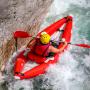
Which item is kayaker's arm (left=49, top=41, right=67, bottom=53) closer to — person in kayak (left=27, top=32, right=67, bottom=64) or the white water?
person in kayak (left=27, top=32, right=67, bottom=64)

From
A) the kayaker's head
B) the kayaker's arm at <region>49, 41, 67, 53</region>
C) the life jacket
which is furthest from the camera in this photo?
the kayaker's arm at <region>49, 41, 67, 53</region>

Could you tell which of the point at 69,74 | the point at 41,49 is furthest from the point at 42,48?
the point at 69,74

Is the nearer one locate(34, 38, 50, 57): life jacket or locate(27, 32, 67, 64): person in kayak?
locate(27, 32, 67, 64): person in kayak

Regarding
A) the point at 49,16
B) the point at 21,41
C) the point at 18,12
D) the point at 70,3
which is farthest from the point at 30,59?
the point at 70,3

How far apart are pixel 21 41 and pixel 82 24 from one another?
12.2 feet

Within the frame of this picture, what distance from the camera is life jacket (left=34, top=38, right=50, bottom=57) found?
8804 millimetres

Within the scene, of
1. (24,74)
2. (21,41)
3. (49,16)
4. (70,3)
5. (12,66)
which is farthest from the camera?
(70,3)

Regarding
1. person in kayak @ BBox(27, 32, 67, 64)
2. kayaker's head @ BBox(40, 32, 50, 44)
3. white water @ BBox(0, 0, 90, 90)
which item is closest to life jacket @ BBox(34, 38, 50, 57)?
person in kayak @ BBox(27, 32, 67, 64)

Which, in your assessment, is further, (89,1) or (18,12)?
(89,1)

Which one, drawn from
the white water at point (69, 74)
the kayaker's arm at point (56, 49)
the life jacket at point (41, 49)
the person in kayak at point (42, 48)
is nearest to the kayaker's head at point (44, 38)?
the person in kayak at point (42, 48)

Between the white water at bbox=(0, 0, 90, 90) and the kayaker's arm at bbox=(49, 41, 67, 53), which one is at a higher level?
the kayaker's arm at bbox=(49, 41, 67, 53)

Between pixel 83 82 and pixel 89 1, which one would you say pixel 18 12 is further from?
pixel 89 1

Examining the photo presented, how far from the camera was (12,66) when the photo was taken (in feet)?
30.5

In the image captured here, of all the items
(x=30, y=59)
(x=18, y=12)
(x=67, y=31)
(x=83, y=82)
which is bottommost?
(x=83, y=82)
